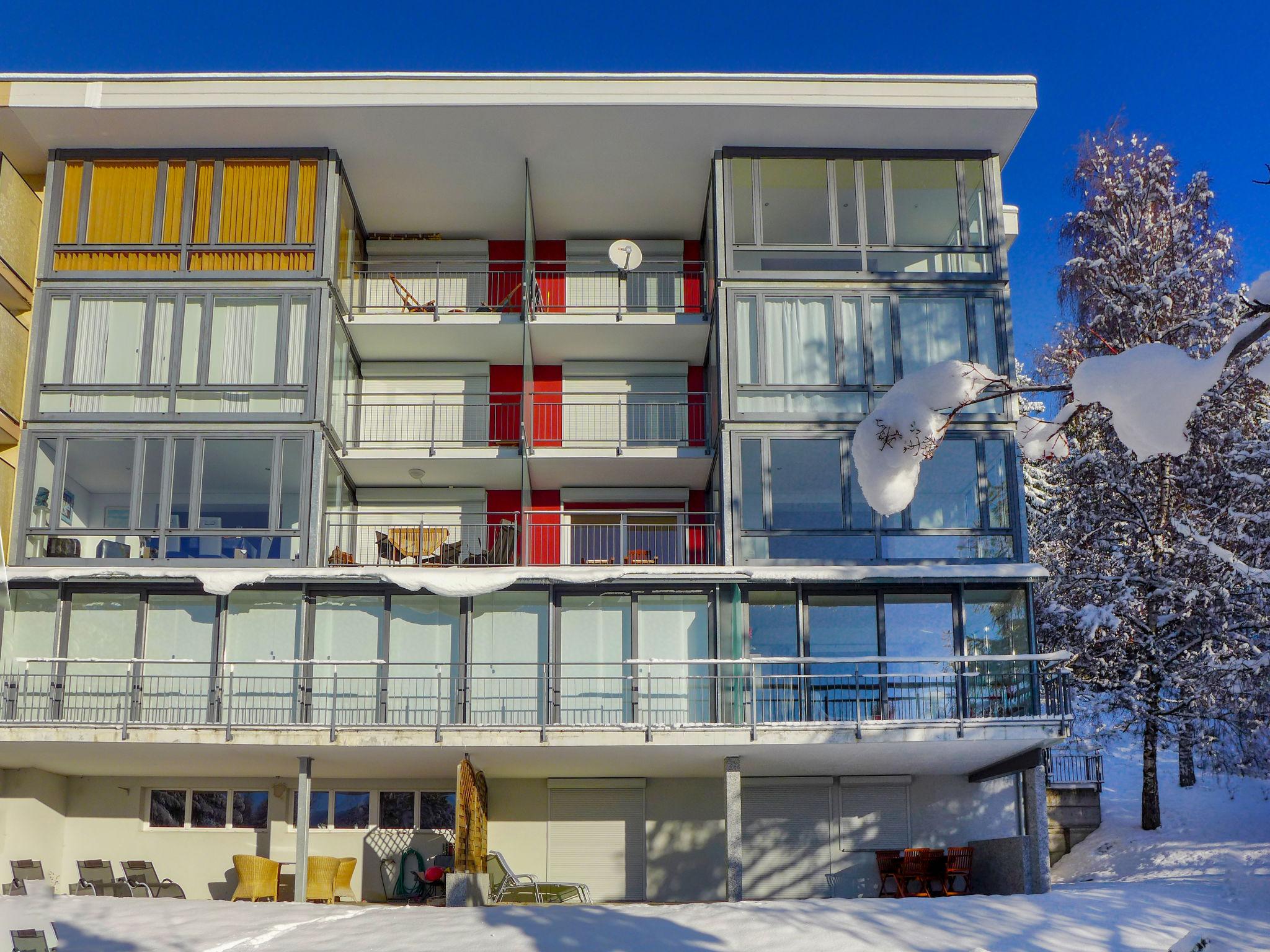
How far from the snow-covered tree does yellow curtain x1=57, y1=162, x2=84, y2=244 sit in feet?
54.1

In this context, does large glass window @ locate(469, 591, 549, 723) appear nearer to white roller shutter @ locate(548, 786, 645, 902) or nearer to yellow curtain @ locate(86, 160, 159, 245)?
white roller shutter @ locate(548, 786, 645, 902)

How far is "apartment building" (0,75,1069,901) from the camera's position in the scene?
2022 cm

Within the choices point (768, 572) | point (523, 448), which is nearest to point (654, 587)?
point (768, 572)

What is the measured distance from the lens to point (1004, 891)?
1934 cm

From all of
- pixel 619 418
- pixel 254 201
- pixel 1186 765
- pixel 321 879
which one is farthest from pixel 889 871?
pixel 254 201

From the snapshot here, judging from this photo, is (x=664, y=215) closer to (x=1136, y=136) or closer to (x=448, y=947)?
(x=1136, y=136)

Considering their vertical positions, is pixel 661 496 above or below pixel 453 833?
above

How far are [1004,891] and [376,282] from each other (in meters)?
14.8

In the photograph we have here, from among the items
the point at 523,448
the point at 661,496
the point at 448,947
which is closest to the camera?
the point at 448,947

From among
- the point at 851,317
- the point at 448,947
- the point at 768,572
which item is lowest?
the point at 448,947

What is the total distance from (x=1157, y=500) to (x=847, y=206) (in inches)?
323

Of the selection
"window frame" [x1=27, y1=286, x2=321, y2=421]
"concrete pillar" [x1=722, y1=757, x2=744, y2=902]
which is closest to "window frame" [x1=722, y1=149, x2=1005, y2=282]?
"window frame" [x1=27, y1=286, x2=321, y2=421]

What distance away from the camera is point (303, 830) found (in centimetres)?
1923

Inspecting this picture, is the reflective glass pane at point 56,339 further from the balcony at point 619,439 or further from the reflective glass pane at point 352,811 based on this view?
the reflective glass pane at point 352,811
